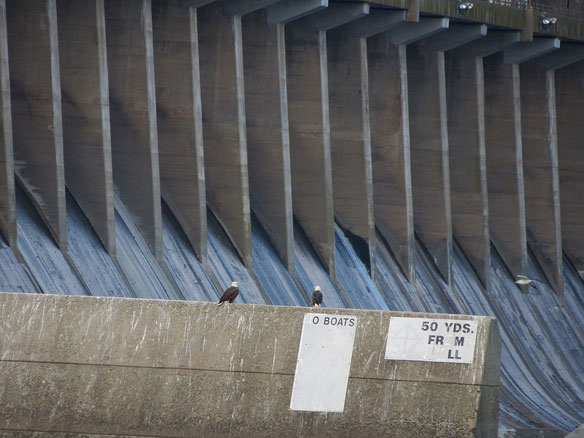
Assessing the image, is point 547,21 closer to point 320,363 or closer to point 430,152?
point 430,152

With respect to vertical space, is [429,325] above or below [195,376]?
A: above

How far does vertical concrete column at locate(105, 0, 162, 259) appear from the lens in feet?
114

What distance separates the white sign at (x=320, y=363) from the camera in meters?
18.5

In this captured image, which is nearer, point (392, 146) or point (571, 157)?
point (392, 146)

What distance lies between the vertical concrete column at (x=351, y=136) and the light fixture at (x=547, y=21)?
21.9 feet

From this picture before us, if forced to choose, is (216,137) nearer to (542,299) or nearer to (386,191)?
(386,191)

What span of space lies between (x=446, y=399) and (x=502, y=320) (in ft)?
88.5

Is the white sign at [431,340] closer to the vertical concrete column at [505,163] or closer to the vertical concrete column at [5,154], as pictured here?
the vertical concrete column at [5,154]

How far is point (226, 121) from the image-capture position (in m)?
37.8

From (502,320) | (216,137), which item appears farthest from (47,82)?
(502,320)

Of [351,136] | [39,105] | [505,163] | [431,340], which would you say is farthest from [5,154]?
[505,163]

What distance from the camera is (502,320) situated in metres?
45.3

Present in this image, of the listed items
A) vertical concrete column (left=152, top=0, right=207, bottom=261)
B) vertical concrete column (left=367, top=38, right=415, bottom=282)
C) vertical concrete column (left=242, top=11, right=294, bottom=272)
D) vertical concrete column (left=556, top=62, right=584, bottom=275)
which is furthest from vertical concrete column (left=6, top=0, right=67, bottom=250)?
vertical concrete column (left=556, top=62, right=584, bottom=275)

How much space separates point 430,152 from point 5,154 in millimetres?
18178
